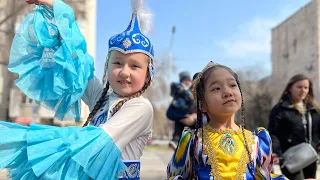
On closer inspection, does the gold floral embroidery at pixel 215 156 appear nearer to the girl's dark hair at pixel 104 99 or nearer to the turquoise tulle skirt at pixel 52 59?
the girl's dark hair at pixel 104 99

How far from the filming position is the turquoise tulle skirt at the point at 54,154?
1.65 m

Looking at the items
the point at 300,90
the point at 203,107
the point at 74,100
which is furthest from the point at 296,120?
the point at 74,100

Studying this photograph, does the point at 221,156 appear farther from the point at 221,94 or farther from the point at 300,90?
the point at 300,90

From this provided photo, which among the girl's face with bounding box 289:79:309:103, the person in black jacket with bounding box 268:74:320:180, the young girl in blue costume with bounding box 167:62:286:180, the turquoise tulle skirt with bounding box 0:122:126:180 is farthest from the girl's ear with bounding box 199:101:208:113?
the girl's face with bounding box 289:79:309:103

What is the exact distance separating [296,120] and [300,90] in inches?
12.5

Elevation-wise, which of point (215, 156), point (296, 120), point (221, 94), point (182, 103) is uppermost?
point (221, 94)

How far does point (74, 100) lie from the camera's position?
225 centimetres

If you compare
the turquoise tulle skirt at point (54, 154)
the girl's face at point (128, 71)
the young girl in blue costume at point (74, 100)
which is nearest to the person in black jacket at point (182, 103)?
the young girl in blue costume at point (74, 100)

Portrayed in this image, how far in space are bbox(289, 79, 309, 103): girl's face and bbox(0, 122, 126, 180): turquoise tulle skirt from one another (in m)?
2.75

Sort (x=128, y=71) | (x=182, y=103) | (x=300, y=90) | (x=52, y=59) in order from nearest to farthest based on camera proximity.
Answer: (x=128, y=71) → (x=52, y=59) → (x=300, y=90) → (x=182, y=103)

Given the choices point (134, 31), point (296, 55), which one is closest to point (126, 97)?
point (134, 31)

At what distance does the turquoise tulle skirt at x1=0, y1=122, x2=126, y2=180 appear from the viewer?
5.42 ft

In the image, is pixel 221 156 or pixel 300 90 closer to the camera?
pixel 221 156

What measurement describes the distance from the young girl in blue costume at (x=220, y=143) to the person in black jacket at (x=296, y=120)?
189 cm
